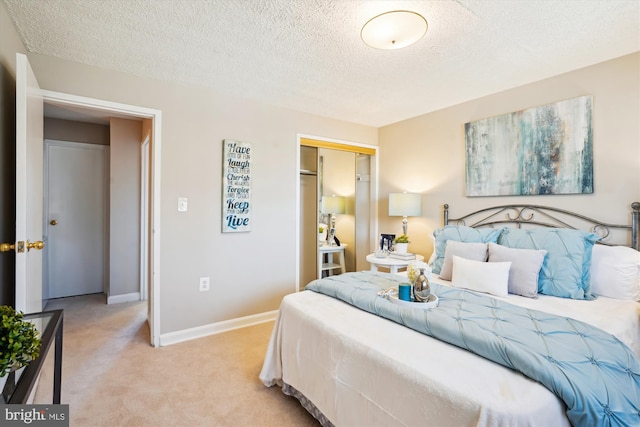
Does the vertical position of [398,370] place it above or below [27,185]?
below

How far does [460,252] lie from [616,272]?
940mm

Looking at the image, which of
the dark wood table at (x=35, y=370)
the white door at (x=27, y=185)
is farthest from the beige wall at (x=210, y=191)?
the dark wood table at (x=35, y=370)

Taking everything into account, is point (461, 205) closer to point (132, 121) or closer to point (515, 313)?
point (515, 313)

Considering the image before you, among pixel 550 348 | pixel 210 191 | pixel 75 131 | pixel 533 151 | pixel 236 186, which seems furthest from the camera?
pixel 75 131

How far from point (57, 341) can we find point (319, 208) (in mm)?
2854

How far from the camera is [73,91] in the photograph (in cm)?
236

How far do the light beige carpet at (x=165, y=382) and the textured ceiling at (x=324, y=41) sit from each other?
2.31 meters

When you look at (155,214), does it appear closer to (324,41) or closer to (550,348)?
(324,41)

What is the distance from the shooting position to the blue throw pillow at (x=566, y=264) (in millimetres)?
2041

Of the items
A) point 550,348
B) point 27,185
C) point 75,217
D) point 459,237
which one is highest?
point 27,185

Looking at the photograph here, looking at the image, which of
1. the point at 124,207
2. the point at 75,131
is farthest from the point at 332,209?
the point at 75,131

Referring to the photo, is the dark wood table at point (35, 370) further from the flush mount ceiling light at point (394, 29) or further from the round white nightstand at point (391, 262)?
the round white nightstand at point (391, 262)

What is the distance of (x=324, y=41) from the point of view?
2.03 meters

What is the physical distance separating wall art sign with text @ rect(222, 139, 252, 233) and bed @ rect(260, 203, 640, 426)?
1217 millimetres
